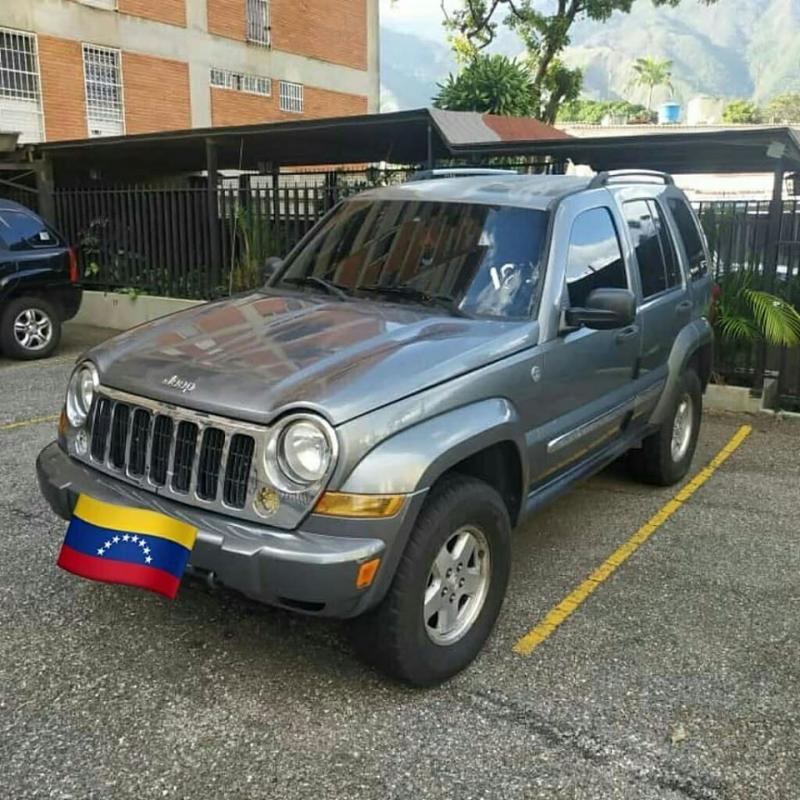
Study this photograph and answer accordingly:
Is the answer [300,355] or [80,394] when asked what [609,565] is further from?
[80,394]

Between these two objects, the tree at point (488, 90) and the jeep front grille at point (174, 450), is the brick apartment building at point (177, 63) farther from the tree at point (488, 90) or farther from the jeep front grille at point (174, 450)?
the jeep front grille at point (174, 450)

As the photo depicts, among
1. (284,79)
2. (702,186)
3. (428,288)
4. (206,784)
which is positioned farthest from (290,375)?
(702,186)

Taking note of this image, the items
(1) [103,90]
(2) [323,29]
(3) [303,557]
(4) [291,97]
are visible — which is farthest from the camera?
(2) [323,29]

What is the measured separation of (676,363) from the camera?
5309 millimetres

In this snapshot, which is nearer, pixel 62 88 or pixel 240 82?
pixel 62 88

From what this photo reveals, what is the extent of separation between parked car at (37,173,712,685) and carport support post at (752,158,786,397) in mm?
3489

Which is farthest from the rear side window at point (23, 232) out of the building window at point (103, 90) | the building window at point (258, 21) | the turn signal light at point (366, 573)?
the building window at point (258, 21)

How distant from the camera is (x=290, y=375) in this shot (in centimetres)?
312

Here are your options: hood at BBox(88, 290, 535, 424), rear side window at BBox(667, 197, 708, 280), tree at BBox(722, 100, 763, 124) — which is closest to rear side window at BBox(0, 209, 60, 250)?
hood at BBox(88, 290, 535, 424)

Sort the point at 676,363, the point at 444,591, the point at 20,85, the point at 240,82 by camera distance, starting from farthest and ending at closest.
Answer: the point at 240,82
the point at 20,85
the point at 676,363
the point at 444,591

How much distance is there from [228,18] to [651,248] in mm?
24826

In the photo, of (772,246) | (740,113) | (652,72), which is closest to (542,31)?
(772,246)

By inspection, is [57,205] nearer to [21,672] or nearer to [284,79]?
[21,672]

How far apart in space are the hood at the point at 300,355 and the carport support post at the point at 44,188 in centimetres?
1083
